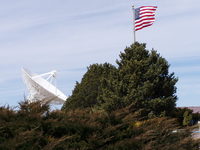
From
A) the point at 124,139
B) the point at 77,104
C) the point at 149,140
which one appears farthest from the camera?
the point at 77,104

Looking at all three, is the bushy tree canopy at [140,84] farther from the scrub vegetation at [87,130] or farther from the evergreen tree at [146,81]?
the scrub vegetation at [87,130]

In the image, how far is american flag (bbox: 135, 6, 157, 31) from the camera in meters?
36.2

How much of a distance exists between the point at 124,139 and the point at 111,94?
3678 cm

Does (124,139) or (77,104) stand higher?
(77,104)

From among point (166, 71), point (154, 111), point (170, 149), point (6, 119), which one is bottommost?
point (170, 149)

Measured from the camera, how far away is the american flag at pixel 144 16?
119 ft

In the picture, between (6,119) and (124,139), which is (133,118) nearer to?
(124,139)

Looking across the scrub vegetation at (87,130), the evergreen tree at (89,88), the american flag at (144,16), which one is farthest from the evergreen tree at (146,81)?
the scrub vegetation at (87,130)

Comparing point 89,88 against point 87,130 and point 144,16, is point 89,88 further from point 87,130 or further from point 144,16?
point 87,130

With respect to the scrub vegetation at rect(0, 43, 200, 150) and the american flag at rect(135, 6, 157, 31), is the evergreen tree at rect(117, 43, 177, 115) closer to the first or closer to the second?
the american flag at rect(135, 6, 157, 31)

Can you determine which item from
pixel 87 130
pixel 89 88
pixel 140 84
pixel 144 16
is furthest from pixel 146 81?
pixel 87 130

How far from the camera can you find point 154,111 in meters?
45.3

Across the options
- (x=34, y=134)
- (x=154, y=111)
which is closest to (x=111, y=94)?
(x=154, y=111)

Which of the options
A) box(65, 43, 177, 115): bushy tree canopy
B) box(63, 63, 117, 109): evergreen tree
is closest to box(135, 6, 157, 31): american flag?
box(65, 43, 177, 115): bushy tree canopy
